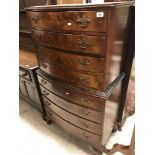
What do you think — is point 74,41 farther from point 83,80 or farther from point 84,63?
point 83,80

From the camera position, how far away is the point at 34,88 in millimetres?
1899

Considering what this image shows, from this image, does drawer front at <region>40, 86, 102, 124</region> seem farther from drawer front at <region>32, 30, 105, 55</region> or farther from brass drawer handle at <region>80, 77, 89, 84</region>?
drawer front at <region>32, 30, 105, 55</region>

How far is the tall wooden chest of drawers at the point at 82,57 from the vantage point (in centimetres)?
99

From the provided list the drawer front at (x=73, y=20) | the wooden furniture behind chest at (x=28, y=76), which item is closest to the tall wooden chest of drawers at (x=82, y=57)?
the drawer front at (x=73, y=20)

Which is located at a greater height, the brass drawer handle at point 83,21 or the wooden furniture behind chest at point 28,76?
the brass drawer handle at point 83,21

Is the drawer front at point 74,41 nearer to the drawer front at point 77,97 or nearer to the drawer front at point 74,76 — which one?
the drawer front at point 74,76

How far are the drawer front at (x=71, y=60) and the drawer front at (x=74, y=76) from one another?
4 cm

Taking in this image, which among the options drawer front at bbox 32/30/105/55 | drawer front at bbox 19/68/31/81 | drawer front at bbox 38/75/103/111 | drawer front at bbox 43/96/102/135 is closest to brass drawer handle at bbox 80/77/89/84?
drawer front at bbox 38/75/103/111

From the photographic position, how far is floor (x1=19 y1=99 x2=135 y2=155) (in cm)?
174

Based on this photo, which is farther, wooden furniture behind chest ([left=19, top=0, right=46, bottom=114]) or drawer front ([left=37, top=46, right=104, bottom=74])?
wooden furniture behind chest ([left=19, top=0, right=46, bottom=114])

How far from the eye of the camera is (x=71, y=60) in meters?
1.22

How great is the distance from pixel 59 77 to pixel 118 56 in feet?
1.75
